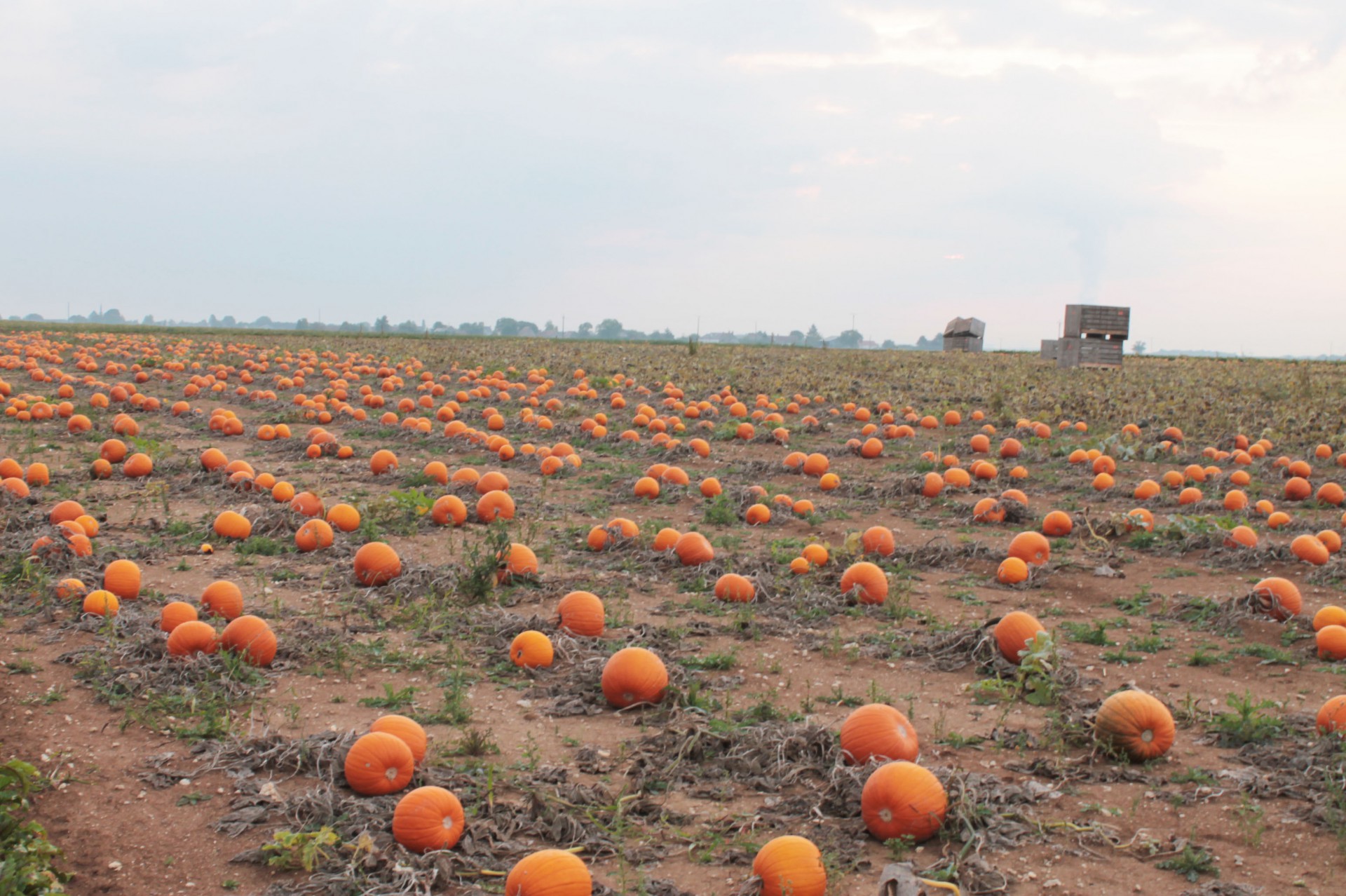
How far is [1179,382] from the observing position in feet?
72.3

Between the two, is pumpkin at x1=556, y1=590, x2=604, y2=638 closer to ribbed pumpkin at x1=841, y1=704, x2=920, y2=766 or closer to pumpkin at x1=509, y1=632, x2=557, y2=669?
pumpkin at x1=509, y1=632, x2=557, y2=669

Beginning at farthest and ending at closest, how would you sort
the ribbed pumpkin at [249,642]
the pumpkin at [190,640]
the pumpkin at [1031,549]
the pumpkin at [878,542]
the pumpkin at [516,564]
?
1. the pumpkin at [878,542]
2. the pumpkin at [1031,549]
3. the pumpkin at [516,564]
4. the ribbed pumpkin at [249,642]
5. the pumpkin at [190,640]

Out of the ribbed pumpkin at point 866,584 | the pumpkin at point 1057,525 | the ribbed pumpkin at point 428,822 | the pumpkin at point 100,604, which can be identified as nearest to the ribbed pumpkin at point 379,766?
the ribbed pumpkin at point 428,822

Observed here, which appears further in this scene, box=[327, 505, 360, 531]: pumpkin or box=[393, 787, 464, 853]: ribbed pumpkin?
box=[327, 505, 360, 531]: pumpkin

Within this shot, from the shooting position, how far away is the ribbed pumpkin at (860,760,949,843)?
4.59 m

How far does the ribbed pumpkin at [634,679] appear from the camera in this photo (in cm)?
614

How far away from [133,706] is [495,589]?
3.08m

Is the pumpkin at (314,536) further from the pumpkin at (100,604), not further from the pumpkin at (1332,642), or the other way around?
the pumpkin at (1332,642)

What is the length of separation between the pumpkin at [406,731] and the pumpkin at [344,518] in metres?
5.13

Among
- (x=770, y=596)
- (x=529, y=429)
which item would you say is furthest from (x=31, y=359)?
(x=770, y=596)

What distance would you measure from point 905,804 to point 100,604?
5895mm

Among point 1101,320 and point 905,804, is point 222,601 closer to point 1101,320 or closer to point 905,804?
point 905,804

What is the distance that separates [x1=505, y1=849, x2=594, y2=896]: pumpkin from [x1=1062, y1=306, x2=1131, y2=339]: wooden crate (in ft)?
88.2

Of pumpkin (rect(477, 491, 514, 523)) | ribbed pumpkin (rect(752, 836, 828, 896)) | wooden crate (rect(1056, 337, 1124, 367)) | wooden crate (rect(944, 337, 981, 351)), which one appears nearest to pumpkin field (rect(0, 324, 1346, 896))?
ribbed pumpkin (rect(752, 836, 828, 896))
